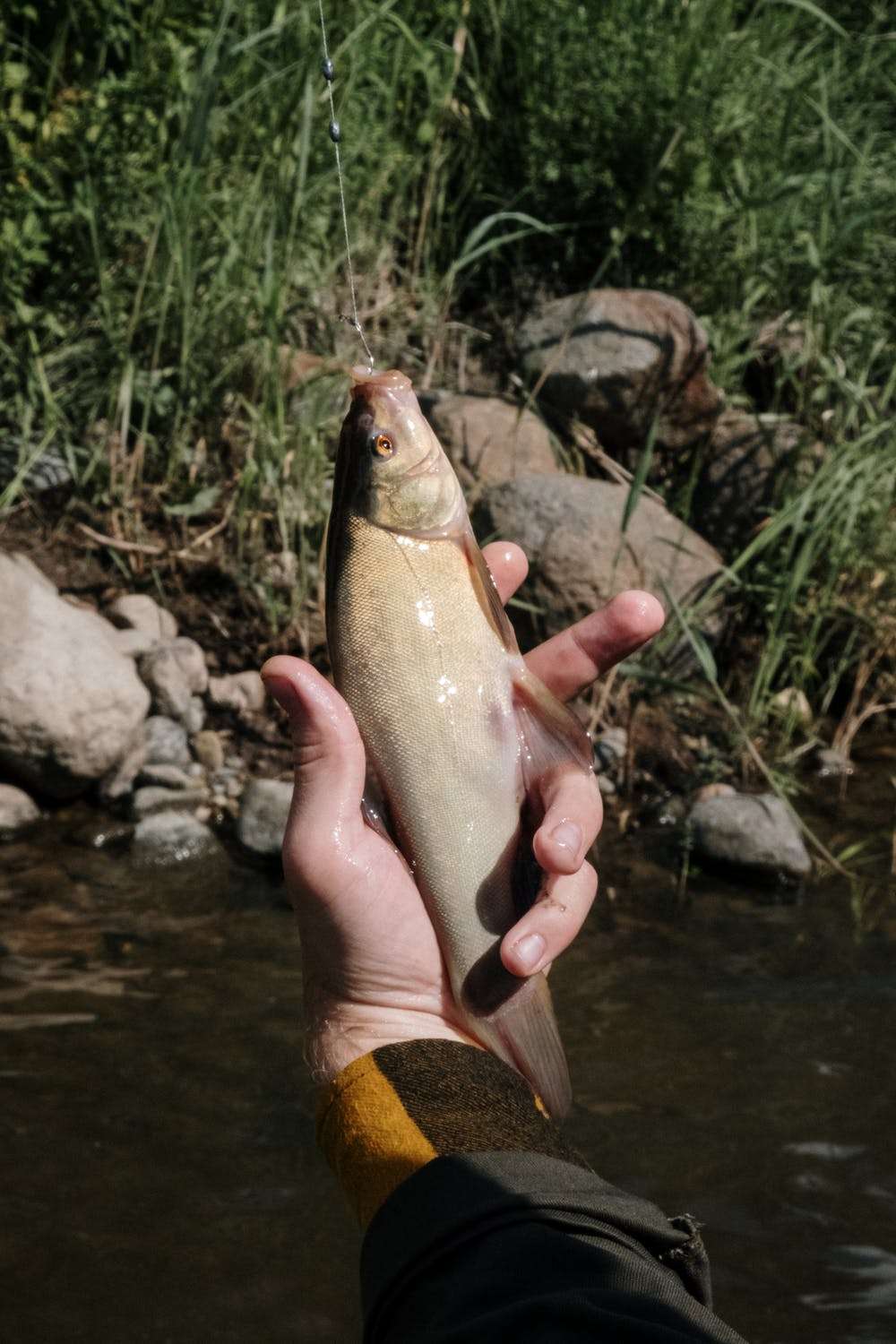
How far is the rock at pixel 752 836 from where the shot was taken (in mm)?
5156

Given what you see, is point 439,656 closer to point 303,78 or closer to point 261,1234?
point 261,1234

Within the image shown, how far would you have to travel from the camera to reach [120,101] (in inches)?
A: 233

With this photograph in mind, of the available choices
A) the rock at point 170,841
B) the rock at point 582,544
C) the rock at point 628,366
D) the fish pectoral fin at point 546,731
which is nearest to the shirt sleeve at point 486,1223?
the fish pectoral fin at point 546,731

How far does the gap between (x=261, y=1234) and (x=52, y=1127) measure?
0.69 metres

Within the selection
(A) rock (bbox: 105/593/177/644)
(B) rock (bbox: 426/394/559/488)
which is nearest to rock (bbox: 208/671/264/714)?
(A) rock (bbox: 105/593/177/644)

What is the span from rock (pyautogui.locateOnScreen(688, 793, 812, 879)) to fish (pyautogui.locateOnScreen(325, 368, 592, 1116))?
3150 mm

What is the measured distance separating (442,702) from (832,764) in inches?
169

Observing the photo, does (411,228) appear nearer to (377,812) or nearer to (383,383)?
(383,383)

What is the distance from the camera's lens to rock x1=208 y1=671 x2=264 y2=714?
578 centimetres

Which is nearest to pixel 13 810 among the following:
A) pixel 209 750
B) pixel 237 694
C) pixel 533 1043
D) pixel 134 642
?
pixel 209 750

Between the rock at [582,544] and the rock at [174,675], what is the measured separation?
137cm

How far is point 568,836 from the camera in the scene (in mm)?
2016

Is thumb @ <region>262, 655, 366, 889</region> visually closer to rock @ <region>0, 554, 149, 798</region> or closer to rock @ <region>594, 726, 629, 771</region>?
rock @ <region>0, 554, 149, 798</region>

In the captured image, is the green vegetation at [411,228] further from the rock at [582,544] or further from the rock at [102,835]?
the rock at [102,835]
